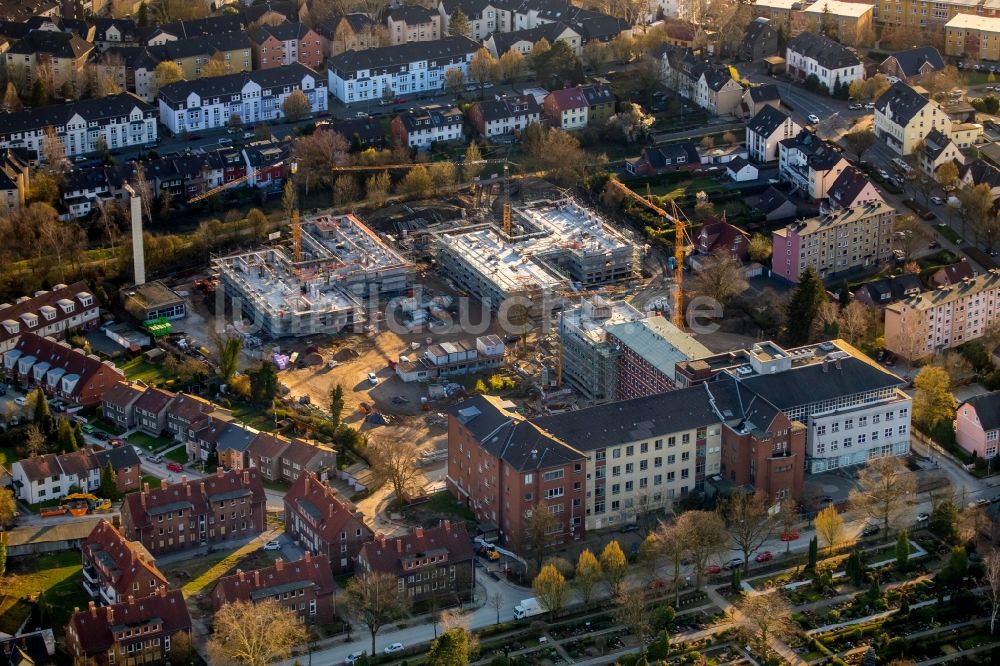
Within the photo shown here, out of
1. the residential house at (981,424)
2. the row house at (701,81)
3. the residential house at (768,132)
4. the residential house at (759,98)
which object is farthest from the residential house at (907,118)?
the residential house at (981,424)

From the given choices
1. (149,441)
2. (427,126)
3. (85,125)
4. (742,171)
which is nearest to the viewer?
(149,441)

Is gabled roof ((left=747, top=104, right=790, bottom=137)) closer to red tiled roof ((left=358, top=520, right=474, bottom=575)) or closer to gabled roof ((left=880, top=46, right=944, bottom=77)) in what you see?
gabled roof ((left=880, top=46, right=944, bottom=77))

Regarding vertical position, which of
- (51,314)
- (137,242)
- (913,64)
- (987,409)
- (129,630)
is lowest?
(129,630)

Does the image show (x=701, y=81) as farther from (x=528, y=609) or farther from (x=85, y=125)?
(x=528, y=609)

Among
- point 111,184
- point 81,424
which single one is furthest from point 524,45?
point 81,424

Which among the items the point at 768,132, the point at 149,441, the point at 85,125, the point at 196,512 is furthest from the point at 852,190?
the point at 196,512

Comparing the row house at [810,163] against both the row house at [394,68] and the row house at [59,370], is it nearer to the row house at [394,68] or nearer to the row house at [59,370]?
the row house at [394,68]

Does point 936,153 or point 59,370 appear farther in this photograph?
point 936,153
